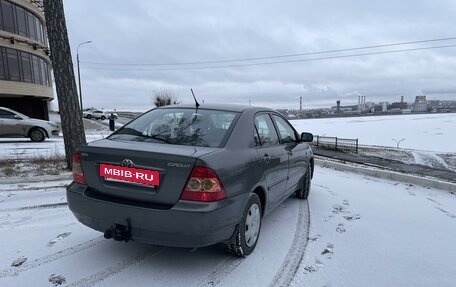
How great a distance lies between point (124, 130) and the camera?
400 centimetres

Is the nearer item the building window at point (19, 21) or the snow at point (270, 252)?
the snow at point (270, 252)

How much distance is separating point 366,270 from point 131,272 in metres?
2.23

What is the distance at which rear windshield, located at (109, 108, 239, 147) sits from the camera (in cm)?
352

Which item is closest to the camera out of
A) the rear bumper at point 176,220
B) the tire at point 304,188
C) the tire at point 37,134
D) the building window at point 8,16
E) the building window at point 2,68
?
the rear bumper at point 176,220

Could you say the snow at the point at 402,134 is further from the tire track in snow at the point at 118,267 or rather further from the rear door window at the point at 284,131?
the tire track in snow at the point at 118,267

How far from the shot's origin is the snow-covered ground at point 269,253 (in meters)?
3.17

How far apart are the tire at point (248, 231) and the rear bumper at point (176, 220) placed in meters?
0.20

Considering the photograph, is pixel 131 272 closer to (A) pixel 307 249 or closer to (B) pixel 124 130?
(B) pixel 124 130

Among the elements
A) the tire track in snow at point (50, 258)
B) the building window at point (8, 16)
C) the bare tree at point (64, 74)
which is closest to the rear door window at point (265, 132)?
the tire track in snow at point (50, 258)

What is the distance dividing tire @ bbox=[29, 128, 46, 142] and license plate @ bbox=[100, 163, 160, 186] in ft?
45.2

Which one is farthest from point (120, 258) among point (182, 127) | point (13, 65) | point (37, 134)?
point (13, 65)

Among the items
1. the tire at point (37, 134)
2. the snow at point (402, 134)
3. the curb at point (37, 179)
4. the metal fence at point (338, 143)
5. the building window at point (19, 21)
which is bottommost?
the snow at point (402, 134)

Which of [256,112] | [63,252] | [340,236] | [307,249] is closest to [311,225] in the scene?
[340,236]

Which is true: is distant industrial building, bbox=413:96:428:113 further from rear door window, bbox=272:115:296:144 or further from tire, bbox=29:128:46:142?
A: rear door window, bbox=272:115:296:144
